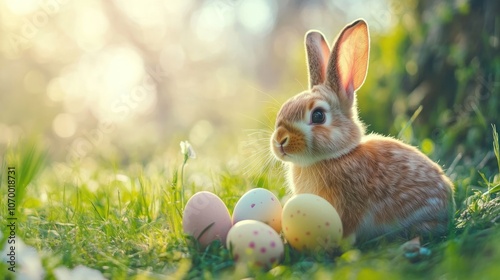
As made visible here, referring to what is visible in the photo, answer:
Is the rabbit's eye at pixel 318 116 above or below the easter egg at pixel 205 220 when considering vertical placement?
above

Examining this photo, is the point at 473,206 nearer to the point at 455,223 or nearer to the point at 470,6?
the point at 455,223

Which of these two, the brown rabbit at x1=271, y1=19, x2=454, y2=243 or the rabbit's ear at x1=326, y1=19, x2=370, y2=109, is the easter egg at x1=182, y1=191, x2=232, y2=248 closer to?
the brown rabbit at x1=271, y1=19, x2=454, y2=243

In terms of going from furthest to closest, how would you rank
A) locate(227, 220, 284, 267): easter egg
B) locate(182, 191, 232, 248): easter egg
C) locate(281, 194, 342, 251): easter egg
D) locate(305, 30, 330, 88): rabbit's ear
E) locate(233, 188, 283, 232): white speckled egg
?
1. locate(305, 30, 330, 88): rabbit's ear
2. locate(233, 188, 283, 232): white speckled egg
3. locate(182, 191, 232, 248): easter egg
4. locate(281, 194, 342, 251): easter egg
5. locate(227, 220, 284, 267): easter egg

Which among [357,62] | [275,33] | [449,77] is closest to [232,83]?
[275,33]

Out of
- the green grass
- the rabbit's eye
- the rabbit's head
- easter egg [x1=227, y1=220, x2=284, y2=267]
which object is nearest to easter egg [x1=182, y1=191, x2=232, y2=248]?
the green grass

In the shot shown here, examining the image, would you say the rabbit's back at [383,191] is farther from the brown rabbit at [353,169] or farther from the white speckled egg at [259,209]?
the white speckled egg at [259,209]

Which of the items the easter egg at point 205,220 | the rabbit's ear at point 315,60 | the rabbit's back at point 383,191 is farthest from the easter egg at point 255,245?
the rabbit's ear at point 315,60
